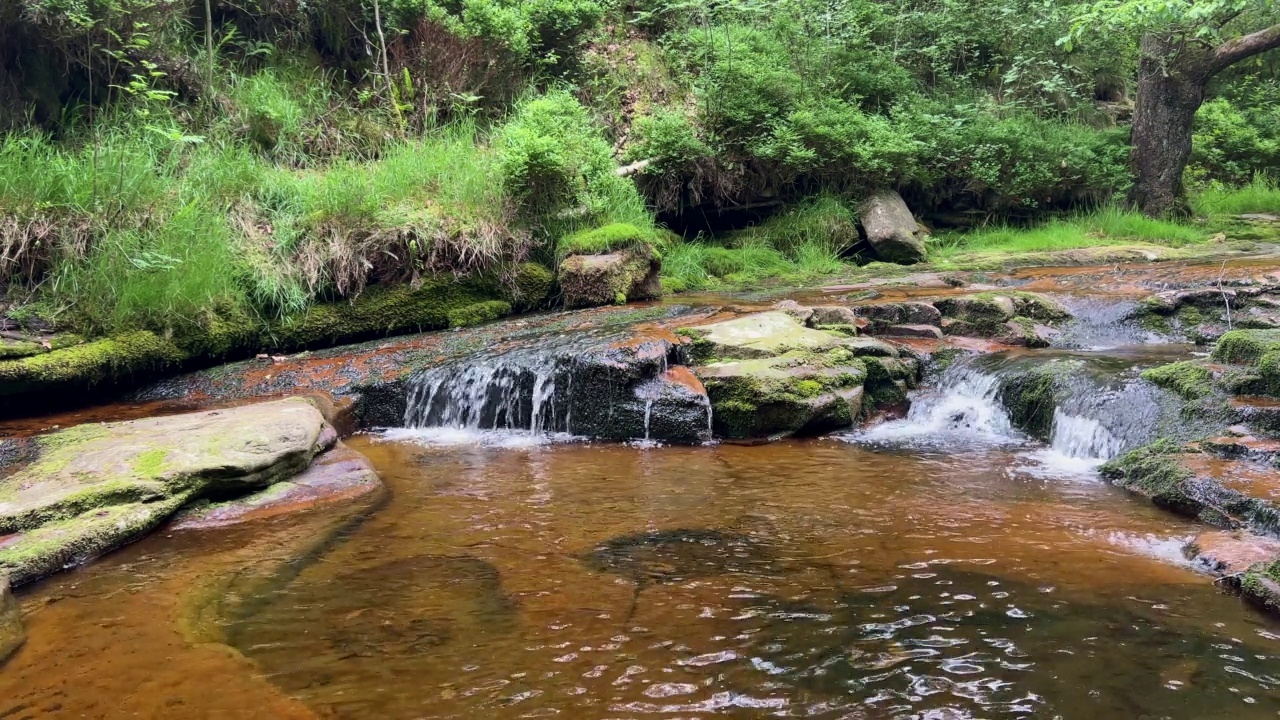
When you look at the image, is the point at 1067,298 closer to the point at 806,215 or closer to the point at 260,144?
the point at 806,215

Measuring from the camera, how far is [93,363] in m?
5.91

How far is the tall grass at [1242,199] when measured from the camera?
12859 millimetres

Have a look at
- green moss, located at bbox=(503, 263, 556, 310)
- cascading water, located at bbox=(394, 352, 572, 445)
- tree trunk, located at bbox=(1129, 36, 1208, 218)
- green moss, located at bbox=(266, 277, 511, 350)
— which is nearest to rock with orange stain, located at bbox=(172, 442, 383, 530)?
cascading water, located at bbox=(394, 352, 572, 445)

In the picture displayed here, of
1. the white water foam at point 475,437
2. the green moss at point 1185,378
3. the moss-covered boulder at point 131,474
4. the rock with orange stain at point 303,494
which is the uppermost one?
the green moss at point 1185,378

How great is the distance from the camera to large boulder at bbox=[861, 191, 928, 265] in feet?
34.8

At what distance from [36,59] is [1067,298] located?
1073cm

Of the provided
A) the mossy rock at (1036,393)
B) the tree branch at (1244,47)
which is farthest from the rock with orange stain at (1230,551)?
the tree branch at (1244,47)

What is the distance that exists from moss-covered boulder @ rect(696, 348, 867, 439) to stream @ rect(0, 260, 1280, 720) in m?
0.79

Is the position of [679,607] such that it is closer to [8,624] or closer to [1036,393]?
[8,624]

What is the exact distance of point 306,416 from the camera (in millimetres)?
4762

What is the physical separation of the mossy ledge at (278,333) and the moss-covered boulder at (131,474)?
1441mm

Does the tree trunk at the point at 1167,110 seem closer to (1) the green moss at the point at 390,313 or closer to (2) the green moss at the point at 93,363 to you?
(1) the green moss at the point at 390,313

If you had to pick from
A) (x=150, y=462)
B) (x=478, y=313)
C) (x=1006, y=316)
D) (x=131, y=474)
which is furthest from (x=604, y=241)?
(x=131, y=474)

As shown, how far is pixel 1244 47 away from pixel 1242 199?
10.1 feet
